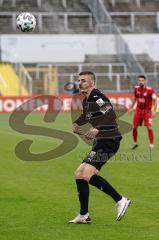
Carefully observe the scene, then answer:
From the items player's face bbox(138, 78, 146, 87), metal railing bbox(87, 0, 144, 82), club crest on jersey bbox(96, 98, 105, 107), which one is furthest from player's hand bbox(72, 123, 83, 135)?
metal railing bbox(87, 0, 144, 82)

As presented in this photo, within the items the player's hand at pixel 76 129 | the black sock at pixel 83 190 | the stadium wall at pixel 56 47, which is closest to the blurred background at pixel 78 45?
the stadium wall at pixel 56 47

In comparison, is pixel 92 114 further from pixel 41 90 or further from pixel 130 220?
pixel 41 90

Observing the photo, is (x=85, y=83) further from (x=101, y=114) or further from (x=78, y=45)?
(x=78, y=45)

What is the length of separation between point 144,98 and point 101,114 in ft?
39.4

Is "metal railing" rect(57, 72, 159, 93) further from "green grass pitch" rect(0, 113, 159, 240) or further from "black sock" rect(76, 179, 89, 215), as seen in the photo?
"black sock" rect(76, 179, 89, 215)

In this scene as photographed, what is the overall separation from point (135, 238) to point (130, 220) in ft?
4.29

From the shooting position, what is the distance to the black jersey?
1050cm

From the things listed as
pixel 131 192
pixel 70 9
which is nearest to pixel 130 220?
pixel 131 192

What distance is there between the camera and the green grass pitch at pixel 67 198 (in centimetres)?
1014

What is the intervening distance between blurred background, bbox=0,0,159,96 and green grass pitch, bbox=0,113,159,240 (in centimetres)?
2394

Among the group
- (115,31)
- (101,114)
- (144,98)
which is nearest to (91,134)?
(101,114)

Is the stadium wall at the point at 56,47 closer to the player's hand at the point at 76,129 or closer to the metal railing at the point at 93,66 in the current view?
the metal railing at the point at 93,66

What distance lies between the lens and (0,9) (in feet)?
167

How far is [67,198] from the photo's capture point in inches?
515
